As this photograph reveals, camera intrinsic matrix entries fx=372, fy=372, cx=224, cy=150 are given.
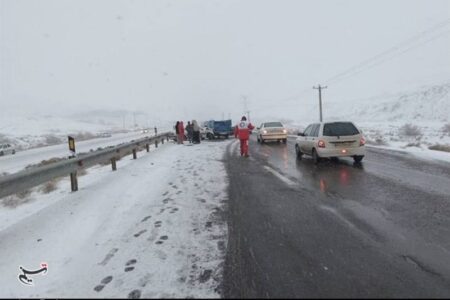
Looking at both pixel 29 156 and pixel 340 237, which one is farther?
pixel 29 156

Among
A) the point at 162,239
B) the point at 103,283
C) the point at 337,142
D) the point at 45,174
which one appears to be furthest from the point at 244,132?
the point at 103,283

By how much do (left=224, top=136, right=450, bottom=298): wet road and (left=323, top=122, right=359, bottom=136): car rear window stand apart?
3.70 m

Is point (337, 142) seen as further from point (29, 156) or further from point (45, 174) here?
point (29, 156)

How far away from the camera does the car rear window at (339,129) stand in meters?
13.6

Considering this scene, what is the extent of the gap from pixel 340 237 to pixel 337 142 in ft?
28.1

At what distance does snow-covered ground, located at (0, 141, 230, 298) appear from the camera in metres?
3.96

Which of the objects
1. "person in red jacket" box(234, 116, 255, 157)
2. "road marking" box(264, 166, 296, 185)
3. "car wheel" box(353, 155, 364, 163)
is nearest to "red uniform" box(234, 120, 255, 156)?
"person in red jacket" box(234, 116, 255, 157)

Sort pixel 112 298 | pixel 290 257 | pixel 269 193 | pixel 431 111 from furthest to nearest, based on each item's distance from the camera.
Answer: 1. pixel 431 111
2. pixel 269 193
3. pixel 290 257
4. pixel 112 298

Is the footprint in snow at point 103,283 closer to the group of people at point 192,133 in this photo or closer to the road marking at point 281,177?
the road marking at point 281,177

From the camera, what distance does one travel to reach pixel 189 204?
24.6 feet

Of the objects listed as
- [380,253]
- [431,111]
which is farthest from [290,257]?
[431,111]

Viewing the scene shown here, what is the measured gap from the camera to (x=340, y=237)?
17.5 feet

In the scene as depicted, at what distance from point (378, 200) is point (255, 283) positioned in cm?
468

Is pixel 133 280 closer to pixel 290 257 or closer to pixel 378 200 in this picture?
pixel 290 257
